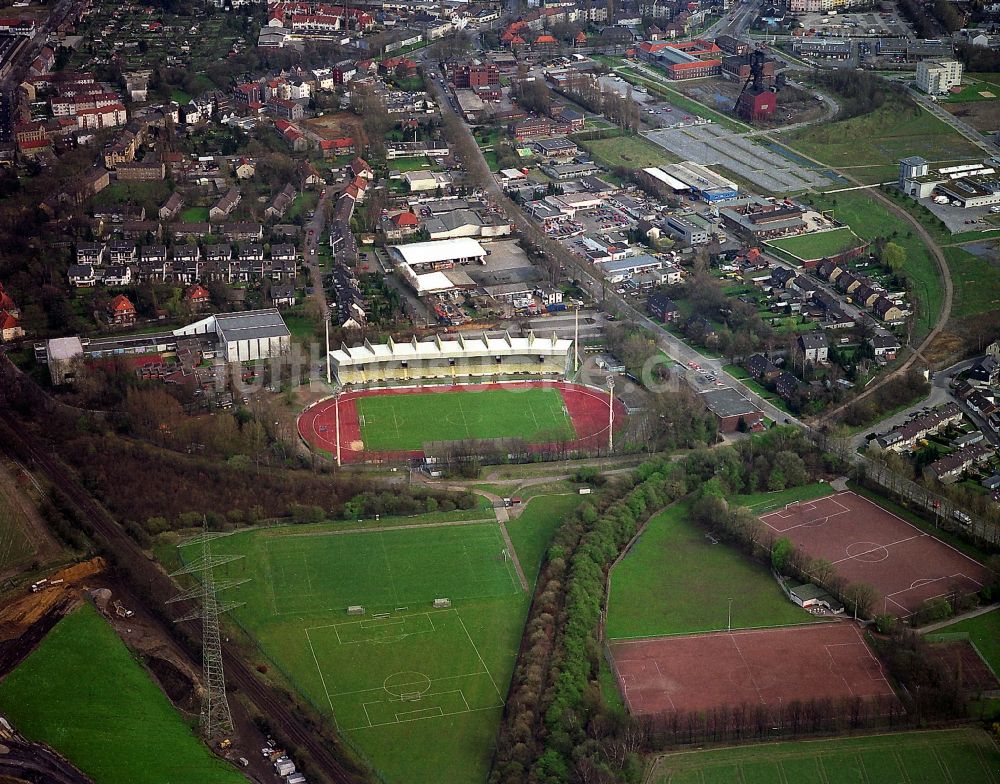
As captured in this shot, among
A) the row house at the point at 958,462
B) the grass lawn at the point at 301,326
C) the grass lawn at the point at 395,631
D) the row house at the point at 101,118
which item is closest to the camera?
the grass lawn at the point at 395,631

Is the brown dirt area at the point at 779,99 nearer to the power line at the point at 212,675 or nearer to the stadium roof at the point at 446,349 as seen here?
the stadium roof at the point at 446,349

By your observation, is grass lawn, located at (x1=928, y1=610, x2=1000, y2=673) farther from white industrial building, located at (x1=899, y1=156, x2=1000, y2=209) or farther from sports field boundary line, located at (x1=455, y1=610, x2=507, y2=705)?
white industrial building, located at (x1=899, y1=156, x2=1000, y2=209)

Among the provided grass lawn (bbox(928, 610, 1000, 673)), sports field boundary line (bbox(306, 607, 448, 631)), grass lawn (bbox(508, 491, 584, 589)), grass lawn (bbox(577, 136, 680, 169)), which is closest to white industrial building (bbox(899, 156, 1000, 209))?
grass lawn (bbox(577, 136, 680, 169))

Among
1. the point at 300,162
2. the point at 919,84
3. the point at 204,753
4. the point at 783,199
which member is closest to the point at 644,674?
the point at 204,753

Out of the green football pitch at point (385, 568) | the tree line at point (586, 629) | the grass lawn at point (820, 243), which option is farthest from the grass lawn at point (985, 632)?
the grass lawn at point (820, 243)

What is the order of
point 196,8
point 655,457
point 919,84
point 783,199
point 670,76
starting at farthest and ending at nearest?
point 196,8, point 670,76, point 919,84, point 783,199, point 655,457

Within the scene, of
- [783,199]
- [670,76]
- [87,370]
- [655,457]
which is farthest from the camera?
[670,76]

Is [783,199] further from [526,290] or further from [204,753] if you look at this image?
[204,753]
